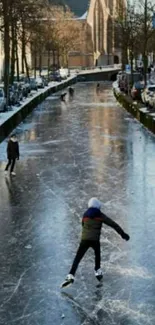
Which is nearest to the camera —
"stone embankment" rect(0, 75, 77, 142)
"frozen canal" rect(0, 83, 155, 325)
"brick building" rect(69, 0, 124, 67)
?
"frozen canal" rect(0, 83, 155, 325)

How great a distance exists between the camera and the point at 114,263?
32.6 feet

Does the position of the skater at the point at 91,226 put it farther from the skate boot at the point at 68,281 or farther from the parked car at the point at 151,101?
the parked car at the point at 151,101

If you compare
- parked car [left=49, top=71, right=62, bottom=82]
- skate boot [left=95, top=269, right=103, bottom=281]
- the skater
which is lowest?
parked car [left=49, top=71, right=62, bottom=82]

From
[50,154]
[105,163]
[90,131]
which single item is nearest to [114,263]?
[105,163]

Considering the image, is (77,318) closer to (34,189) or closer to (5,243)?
(5,243)

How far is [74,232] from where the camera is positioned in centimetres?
1170

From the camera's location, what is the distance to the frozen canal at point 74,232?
820 cm

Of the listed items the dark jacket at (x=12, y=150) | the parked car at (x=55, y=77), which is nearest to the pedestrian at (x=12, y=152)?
the dark jacket at (x=12, y=150)

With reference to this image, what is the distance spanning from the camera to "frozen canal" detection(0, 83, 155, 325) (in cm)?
820

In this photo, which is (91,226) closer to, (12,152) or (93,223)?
(93,223)

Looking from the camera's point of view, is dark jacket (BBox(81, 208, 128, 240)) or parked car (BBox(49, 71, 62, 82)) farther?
parked car (BBox(49, 71, 62, 82))

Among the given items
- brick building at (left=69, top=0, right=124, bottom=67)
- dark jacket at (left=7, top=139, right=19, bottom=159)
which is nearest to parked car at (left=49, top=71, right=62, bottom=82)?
brick building at (left=69, top=0, right=124, bottom=67)

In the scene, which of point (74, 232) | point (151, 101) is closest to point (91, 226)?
point (74, 232)

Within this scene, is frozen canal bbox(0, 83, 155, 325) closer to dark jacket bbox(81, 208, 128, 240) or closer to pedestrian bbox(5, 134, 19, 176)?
pedestrian bbox(5, 134, 19, 176)
